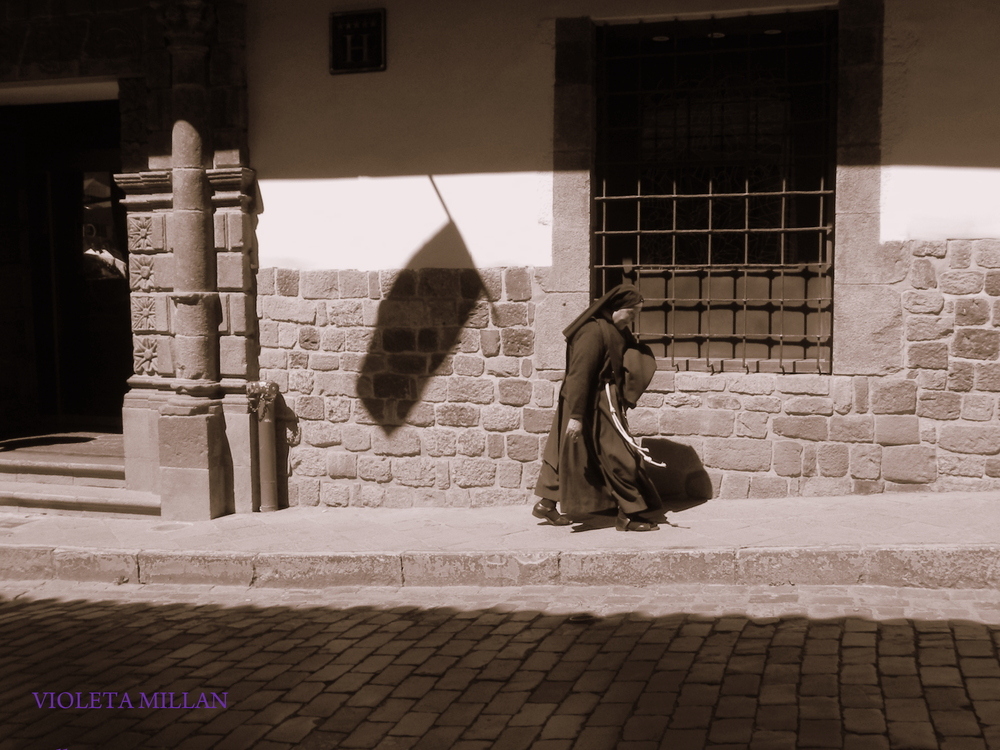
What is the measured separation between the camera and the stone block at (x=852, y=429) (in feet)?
24.1

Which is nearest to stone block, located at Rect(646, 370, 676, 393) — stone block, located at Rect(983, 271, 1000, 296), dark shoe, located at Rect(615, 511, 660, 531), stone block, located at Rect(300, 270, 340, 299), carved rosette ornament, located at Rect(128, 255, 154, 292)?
dark shoe, located at Rect(615, 511, 660, 531)

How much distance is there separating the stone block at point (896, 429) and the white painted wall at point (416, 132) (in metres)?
2.70

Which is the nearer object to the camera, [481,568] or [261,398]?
[481,568]

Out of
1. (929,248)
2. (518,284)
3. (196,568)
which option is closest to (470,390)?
(518,284)

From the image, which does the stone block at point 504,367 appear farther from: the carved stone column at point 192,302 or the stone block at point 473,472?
the carved stone column at point 192,302

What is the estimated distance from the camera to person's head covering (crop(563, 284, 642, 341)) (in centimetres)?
676

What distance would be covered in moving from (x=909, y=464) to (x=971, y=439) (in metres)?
0.44

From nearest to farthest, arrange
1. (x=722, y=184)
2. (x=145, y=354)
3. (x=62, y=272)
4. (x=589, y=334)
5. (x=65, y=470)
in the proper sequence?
(x=589, y=334) → (x=722, y=184) → (x=145, y=354) → (x=65, y=470) → (x=62, y=272)

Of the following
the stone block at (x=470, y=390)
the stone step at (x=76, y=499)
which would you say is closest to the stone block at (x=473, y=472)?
the stone block at (x=470, y=390)

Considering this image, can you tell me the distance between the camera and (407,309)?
319 inches

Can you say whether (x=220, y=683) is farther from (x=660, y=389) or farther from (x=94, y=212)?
(x=94, y=212)

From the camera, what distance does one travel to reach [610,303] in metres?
6.82

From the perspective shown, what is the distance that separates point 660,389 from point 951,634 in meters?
3.15

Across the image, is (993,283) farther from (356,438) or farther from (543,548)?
(356,438)
